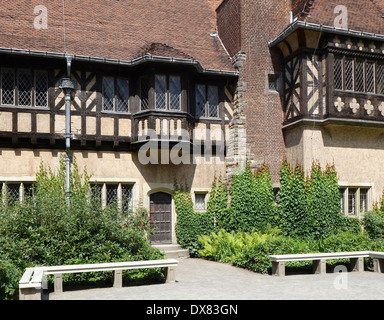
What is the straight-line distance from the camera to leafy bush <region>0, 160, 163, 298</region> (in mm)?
9789

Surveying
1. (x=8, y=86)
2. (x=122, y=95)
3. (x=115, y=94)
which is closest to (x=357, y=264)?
(x=122, y=95)

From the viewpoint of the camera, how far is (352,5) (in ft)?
52.0

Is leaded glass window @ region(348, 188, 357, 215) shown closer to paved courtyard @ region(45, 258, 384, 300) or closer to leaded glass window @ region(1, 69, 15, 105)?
paved courtyard @ region(45, 258, 384, 300)

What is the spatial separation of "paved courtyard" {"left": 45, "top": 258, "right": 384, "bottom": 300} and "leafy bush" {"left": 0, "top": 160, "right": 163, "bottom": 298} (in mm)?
1209

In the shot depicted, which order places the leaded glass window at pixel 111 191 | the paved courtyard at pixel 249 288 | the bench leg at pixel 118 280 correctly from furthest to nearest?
the leaded glass window at pixel 111 191 → the bench leg at pixel 118 280 → the paved courtyard at pixel 249 288

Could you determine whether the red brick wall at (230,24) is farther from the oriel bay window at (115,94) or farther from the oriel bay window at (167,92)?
the oriel bay window at (115,94)

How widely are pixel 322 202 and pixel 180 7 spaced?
10049mm

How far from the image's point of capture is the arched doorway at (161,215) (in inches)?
591

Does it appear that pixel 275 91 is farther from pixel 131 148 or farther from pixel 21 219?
pixel 21 219

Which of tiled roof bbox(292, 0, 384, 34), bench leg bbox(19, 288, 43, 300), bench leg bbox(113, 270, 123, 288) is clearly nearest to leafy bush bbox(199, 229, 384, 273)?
bench leg bbox(113, 270, 123, 288)

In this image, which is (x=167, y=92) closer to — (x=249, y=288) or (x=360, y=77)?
(x=360, y=77)

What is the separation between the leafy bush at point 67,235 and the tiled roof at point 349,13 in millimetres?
9762

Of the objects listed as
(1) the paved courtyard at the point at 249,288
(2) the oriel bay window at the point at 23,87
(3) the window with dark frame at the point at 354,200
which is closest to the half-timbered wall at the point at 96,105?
(2) the oriel bay window at the point at 23,87
